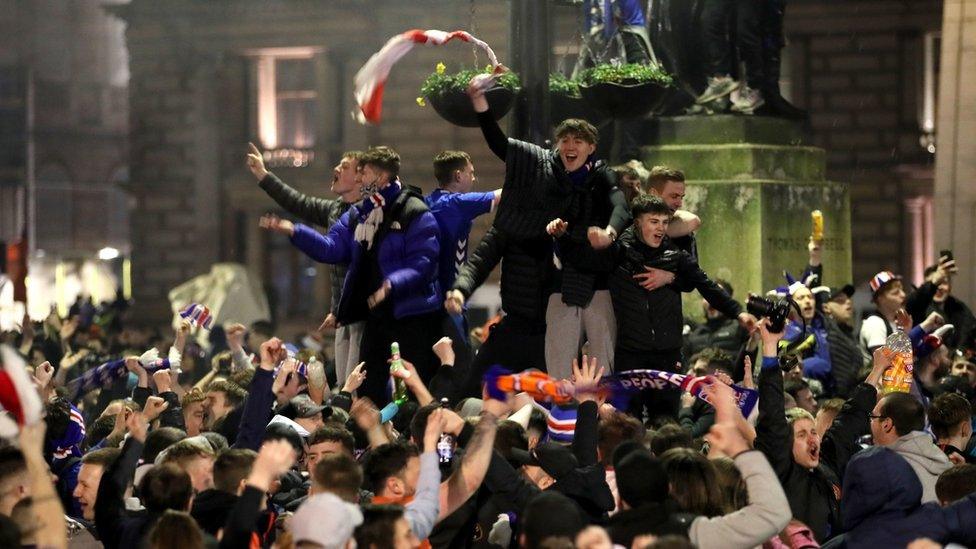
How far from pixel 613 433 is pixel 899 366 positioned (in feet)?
7.27

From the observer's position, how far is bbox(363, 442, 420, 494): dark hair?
26.1 feet

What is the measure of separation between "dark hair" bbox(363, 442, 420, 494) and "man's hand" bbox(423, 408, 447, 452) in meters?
0.12

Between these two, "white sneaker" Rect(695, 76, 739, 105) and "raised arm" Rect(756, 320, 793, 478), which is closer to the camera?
"raised arm" Rect(756, 320, 793, 478)

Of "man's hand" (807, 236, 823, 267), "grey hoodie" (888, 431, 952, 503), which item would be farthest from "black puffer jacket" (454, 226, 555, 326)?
"man's hand" (807, 236, 823, 267)

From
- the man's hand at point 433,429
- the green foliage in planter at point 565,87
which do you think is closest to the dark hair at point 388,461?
the man's hand at point 433,429

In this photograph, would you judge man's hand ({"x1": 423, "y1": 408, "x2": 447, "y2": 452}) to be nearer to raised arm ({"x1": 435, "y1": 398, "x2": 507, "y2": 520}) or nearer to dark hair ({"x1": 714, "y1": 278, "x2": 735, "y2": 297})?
raised arm ({"x1": 435, "y1": 398, "x2": 507, "y2": 520})

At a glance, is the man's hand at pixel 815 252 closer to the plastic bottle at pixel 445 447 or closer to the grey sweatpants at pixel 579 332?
the grey sweatpants at pixel 579 332

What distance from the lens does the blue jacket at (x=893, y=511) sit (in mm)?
7895

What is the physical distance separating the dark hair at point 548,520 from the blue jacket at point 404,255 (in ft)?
15.0

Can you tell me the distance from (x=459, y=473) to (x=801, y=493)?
169 cm

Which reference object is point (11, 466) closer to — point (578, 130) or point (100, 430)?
point (100, 430)

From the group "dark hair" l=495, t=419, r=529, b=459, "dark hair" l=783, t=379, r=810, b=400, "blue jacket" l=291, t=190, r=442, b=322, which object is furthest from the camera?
"dark hair" l=783, t=379, r=810, b=400

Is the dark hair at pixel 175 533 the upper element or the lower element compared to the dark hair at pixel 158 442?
upper

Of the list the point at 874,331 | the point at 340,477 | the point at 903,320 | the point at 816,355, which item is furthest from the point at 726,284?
the point at 340,477
